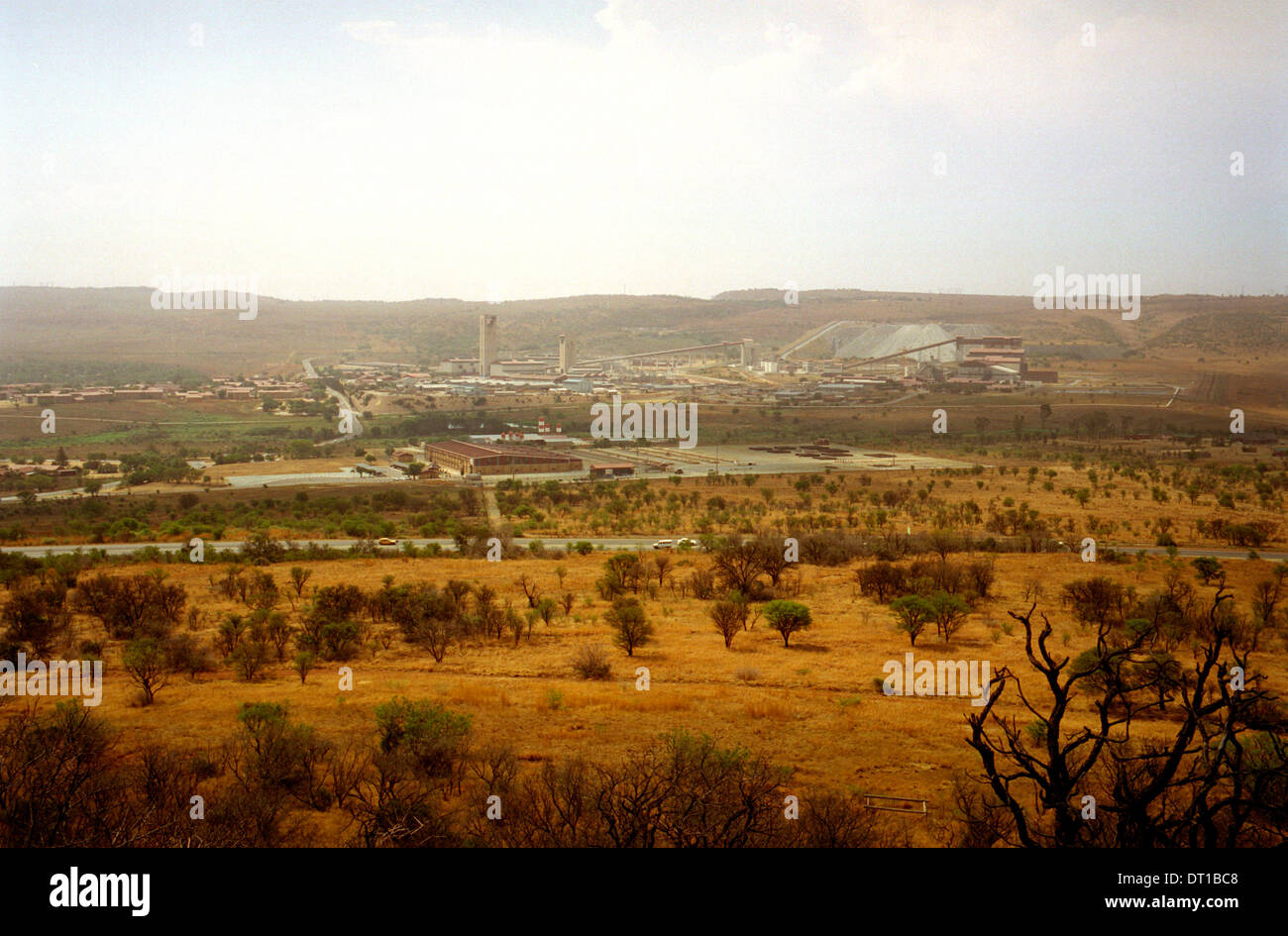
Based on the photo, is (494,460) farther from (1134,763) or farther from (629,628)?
(1134,763)

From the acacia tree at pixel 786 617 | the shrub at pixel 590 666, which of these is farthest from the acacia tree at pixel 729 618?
the shrub at pixel 590 666

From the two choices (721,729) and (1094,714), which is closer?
(721,729)

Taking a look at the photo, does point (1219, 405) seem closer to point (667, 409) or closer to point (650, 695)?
point (667, 409)

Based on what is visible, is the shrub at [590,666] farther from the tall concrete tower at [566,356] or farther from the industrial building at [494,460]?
the tall concrete tower at [566,356]

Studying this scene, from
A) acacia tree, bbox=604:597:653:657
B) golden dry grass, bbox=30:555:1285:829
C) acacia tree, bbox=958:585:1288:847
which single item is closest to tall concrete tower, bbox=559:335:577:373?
golden dry grass, bbox=30:555:1285:829

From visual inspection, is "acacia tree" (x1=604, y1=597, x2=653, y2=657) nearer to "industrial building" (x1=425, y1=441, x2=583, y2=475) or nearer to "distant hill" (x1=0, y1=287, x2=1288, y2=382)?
"industrial building" (x1=425, y1=441, x2=583, y2=475)
